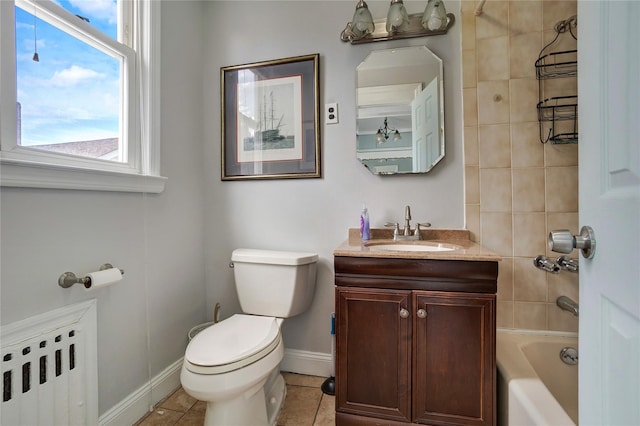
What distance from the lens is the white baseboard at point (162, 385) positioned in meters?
1.27

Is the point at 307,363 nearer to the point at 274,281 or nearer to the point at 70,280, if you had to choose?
the point at 274,281

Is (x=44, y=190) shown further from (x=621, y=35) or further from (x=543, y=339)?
(x=543, y=339)

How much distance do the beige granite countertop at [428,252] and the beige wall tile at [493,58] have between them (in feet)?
2.68

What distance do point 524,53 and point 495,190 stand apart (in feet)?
2.29

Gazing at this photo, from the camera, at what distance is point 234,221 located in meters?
1.87

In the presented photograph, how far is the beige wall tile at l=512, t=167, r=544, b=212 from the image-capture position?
1435 millimetres

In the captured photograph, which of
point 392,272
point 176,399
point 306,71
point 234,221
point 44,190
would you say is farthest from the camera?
point 234,221

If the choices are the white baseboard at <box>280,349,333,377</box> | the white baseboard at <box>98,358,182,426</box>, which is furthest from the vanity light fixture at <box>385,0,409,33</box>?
the white baseboard at <box>98,358,182,426</box>

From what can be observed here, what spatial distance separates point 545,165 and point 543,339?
853 millimetres

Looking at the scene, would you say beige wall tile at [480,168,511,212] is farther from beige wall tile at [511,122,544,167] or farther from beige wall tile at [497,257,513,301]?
beige wall tile at [497,257,513,301]

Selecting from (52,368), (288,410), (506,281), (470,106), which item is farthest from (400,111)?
(52,368)

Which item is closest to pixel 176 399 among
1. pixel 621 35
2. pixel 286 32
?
pixel 621 35

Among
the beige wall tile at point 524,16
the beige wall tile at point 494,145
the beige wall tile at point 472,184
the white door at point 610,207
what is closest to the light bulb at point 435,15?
the beige wall tile at point 524,16

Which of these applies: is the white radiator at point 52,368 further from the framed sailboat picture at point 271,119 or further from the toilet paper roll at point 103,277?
the framed sailboat picture at point 271,119
